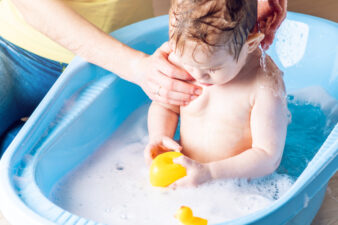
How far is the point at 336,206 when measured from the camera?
4.18 feet

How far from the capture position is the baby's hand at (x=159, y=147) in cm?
110

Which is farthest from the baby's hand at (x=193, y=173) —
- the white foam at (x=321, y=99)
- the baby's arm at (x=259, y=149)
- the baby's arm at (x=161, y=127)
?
the white foam at (x=321, y=99)

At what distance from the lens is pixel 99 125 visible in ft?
4.28

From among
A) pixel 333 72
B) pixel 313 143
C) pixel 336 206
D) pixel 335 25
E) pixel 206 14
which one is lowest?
pixel 336 206

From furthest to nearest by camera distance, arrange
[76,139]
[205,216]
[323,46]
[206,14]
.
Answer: [323,46] < [76,139] < [205,216] < [206,14]

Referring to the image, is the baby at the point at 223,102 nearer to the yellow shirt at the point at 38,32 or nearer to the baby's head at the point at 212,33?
the baby's head at the point at 212,33

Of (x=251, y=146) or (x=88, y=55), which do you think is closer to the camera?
(x=251, y=146)

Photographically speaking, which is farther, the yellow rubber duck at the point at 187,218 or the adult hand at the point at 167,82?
the adult hand at the point at 167,82

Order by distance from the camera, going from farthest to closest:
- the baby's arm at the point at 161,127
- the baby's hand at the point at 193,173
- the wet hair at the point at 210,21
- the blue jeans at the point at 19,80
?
the blue jeans at the point at 19,80
the baby's arm at the point at 161,127
the baby's hand at the point at 193,173
the wet hair at the point at 210,21

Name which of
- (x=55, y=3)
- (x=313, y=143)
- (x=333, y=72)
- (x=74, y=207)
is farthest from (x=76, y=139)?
(x=333, y=72)

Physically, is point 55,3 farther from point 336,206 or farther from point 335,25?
point 336,206

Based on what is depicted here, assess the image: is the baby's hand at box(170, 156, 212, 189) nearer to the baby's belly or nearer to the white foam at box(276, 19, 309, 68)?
the baby's belly

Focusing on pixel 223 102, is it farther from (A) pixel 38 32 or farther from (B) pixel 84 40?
(A) pixel 38 32

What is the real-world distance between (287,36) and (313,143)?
13.8 inches
